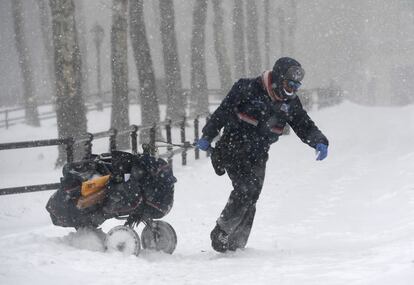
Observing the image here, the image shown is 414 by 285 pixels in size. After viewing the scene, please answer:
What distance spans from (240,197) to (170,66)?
14728 millimetres

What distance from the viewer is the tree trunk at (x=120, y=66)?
16406mm

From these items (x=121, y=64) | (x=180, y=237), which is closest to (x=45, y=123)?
(x=121, y=64)

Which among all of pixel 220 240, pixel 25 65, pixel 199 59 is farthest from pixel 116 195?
pixel 25 65

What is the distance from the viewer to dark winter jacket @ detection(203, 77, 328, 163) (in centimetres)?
670

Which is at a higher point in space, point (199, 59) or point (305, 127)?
point (305, 127)

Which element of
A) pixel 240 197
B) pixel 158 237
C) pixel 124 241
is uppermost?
pixel 240 197

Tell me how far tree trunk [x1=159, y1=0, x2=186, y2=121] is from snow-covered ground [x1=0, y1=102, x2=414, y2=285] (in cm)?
463

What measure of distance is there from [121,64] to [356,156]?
6427 mm

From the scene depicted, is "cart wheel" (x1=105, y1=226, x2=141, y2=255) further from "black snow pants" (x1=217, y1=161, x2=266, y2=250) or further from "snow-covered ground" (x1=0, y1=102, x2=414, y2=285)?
"black snow pants" (x1=217, y1=161, x2=266, y2=250)

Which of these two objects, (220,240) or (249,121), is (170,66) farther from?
(220,240)

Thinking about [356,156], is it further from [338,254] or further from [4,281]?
[4,281]

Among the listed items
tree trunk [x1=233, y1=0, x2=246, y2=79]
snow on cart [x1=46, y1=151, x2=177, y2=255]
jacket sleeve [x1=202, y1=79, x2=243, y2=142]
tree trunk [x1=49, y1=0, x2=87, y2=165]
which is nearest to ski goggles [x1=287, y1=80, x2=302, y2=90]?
jacket sleeve [x1=202, y1=79, x2=243, y2=142]

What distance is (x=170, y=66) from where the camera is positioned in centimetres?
2116

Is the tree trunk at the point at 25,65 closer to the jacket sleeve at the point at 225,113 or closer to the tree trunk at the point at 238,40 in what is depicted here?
the tree trunk at the point at 238,40
